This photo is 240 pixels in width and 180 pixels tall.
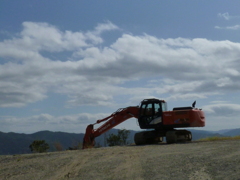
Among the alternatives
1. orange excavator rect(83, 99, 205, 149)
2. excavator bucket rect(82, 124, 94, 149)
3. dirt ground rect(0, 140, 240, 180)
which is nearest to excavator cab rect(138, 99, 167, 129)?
orange excavator rect(83, 99, 205, 149)

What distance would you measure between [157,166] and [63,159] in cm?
549

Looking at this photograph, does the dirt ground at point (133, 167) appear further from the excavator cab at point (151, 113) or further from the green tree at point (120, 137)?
the green tree at point (120, 137)

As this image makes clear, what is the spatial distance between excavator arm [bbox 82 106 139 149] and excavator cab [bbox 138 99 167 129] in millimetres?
1283

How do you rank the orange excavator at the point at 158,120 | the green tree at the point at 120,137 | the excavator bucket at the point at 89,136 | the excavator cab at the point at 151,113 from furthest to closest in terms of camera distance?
the green tree at the point at 120,137 < the excavator bucket at the point at 89,136 < the excavator cab at the point at 151,113 < the orange excavator at the point at 158,120

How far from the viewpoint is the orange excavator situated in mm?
23766

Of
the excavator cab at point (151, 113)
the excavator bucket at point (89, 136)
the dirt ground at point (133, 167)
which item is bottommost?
the dirt ground at point (133, 167)

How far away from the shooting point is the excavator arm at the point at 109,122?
26.7m

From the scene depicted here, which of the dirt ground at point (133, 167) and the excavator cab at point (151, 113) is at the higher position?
the excavator cab at point (151, 113)

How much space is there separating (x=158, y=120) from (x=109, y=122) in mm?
4417

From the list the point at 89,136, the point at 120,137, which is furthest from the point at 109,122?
the point at 120,137

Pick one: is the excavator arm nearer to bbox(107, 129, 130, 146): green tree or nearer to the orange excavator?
the orange excavator

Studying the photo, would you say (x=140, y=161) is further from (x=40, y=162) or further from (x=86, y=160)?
(x=40, y=162)

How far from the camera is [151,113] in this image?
985 inches

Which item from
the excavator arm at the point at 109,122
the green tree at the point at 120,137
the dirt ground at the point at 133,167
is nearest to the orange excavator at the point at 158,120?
the excavator arm at the point at 109,122
